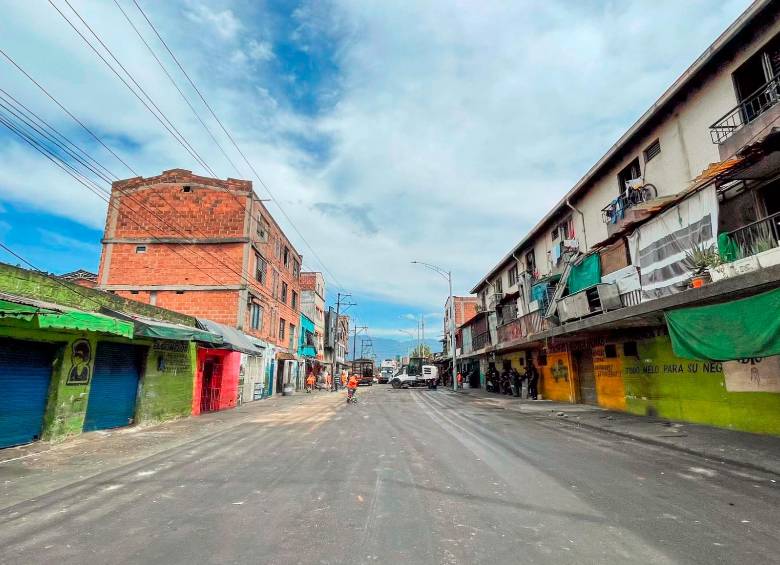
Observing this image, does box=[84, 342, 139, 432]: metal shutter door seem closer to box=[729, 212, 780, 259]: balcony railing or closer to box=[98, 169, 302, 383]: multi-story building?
box=[98, 169, 302, 383]: multi-story building

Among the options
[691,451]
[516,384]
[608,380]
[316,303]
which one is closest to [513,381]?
[516,384]

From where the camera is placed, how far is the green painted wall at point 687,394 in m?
9.95

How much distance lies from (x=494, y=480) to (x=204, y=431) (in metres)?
9.75

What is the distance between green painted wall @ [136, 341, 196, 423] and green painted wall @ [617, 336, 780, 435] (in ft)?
56.3

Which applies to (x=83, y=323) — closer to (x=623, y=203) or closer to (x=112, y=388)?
(x=112, y=388)

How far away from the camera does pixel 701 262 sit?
9805 millimetres

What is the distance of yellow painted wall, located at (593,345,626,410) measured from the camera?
16.3m

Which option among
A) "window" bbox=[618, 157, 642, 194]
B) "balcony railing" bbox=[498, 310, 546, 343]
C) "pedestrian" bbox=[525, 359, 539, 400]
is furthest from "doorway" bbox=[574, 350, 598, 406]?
"window" bbox=[618, 157, 642, 194]

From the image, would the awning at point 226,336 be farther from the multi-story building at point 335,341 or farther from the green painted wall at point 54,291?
the multi-story building at point 335,341

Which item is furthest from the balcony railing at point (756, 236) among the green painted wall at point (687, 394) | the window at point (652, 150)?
the window at point (652, 150)

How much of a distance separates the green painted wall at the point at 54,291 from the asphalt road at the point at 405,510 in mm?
4862

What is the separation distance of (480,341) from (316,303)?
2885 centimetres

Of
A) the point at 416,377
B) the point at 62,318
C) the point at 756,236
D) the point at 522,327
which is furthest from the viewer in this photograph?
the point at 416,377

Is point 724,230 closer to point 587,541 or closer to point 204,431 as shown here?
point 587,541
